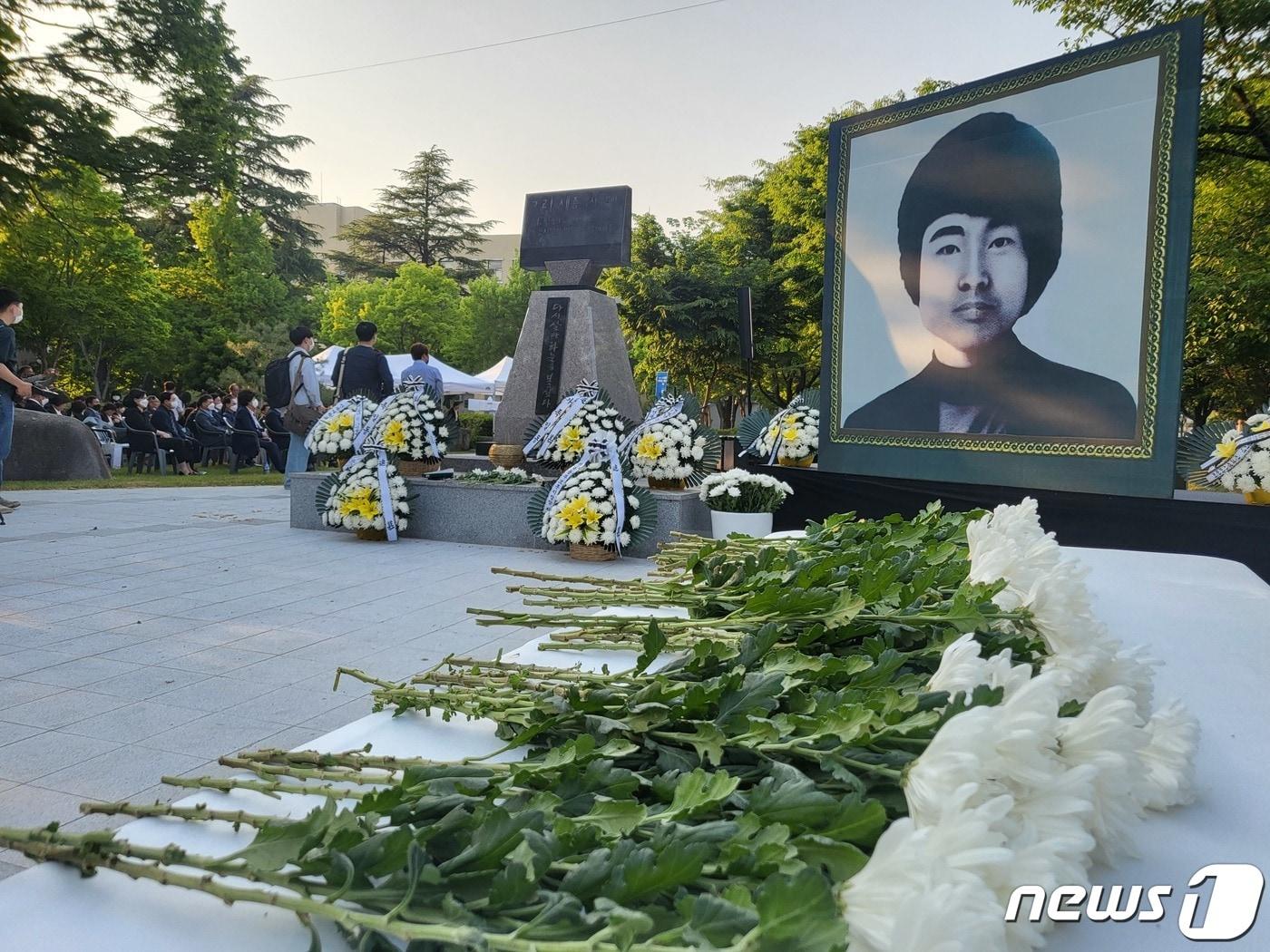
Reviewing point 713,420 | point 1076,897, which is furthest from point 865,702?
point 713,420

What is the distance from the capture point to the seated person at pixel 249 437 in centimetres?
1830

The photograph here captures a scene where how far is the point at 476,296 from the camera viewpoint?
45.8 meters

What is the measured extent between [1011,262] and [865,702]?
6.18m

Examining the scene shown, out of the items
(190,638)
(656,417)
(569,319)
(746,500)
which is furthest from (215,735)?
(569,319)

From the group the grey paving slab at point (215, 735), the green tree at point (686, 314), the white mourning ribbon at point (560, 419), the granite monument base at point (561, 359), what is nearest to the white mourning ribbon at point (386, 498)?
the white mourning ribbon at point (560, 419)

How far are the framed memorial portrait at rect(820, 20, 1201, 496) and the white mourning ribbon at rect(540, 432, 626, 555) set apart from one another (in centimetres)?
182

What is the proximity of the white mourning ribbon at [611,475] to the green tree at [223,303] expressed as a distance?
28138 mm

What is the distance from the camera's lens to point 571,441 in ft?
26.3

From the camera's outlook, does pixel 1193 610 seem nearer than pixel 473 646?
Yes

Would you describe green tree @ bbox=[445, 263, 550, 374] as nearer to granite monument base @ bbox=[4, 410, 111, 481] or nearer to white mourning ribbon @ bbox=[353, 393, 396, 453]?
granite monument base @ bbox=[4, 410, 111, 481]

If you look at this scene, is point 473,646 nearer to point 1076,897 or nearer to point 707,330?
point 1076,897

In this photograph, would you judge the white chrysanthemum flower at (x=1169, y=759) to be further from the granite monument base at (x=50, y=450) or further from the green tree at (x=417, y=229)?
the green tree at (x=417, y=229)

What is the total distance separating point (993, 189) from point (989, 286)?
70 centimetres

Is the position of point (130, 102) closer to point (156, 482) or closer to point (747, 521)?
point (156, 482)
